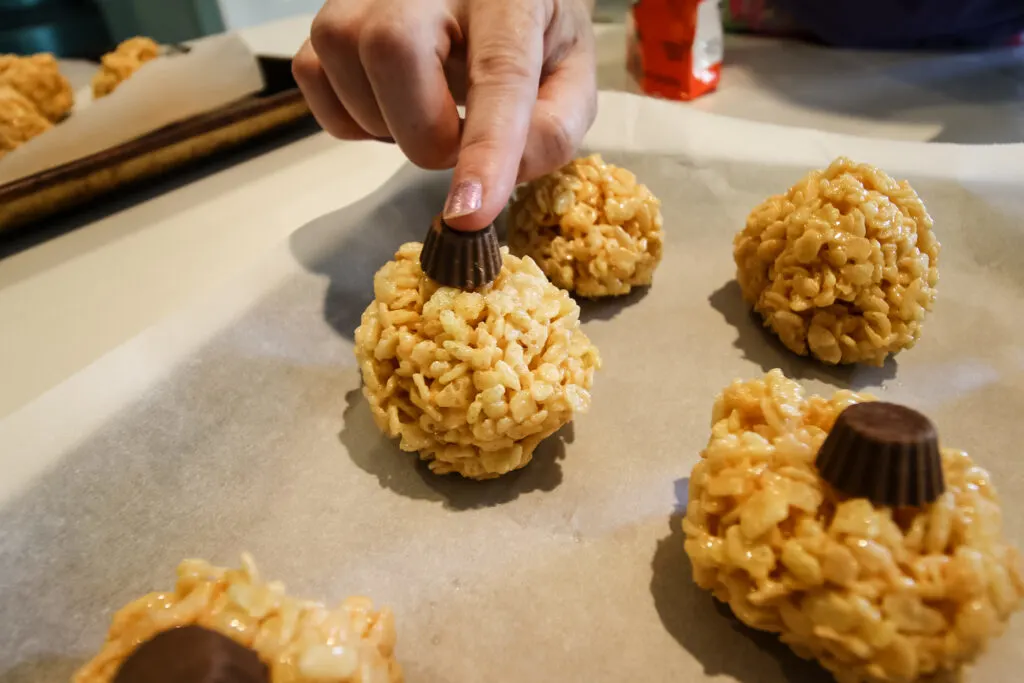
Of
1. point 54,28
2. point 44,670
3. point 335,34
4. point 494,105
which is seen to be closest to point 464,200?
point 494,105

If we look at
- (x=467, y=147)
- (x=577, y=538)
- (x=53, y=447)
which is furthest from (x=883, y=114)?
(x=53, y=447)

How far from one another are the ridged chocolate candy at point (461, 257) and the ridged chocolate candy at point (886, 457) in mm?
585

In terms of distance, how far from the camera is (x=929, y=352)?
1509 mm

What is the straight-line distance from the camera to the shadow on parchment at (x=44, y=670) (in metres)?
0.96

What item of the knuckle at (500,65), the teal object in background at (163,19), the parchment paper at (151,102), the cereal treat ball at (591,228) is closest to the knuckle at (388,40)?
the knuckle at (500,65)

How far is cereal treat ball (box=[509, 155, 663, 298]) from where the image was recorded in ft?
5.03

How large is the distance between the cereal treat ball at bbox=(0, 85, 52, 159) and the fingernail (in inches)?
65.8

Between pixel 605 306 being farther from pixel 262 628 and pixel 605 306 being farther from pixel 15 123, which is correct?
pixel 15 123

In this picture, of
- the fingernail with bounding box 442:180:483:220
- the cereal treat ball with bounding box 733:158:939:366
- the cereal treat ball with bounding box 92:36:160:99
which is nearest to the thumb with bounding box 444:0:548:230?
the fingernail with bounding box 442:180:483:220

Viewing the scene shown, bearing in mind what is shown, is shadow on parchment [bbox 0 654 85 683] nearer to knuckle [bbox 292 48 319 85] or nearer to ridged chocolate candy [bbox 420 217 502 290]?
ridged chocolate candy [bbox 420 217 502 290]

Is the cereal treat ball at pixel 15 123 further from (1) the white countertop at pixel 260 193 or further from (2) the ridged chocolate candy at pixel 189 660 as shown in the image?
(2) the ridged chocolate candy at pixel 189 660

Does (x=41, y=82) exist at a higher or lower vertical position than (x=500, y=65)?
lower

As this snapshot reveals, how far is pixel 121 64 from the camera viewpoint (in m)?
2.31

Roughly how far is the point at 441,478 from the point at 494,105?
676 mm
